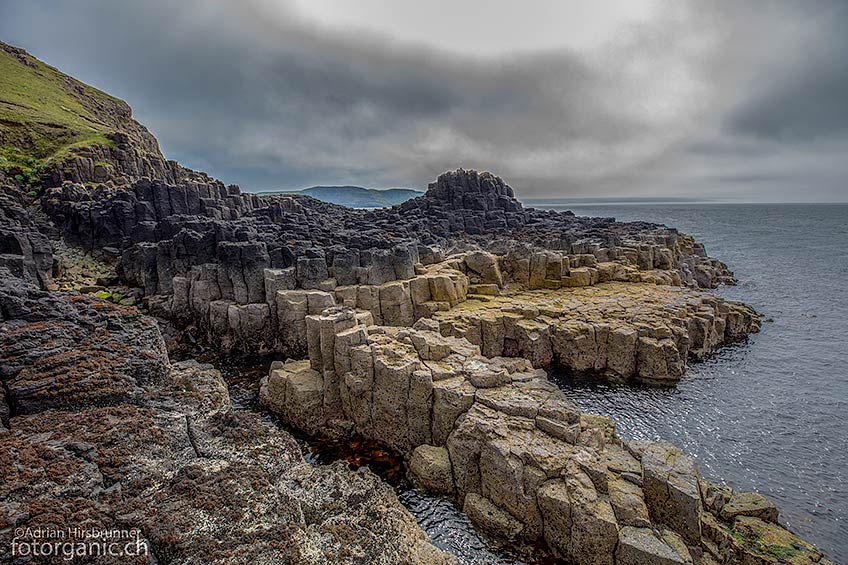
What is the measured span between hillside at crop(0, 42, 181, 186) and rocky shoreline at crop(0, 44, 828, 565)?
2635cm

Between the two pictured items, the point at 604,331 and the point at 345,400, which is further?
the point at 604,331

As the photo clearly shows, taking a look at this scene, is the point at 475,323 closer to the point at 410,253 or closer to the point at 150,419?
the point at 410,253

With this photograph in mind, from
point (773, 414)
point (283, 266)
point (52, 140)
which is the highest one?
point (52, 140)

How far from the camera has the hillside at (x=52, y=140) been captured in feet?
179

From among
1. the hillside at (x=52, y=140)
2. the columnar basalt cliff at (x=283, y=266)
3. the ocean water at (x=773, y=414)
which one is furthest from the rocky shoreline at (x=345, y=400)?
the hillside at (x=52, y=140)

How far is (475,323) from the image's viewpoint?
2536cm

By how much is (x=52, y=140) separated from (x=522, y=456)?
86.4 metres

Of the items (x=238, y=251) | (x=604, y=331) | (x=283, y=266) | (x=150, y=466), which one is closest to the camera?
(x=150, y=466)

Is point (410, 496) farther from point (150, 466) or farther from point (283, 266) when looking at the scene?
point (283, 266)

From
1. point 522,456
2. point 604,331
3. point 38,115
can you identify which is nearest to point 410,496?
point 522,456

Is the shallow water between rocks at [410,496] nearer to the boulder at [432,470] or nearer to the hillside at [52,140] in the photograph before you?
the boulder at [432,470]

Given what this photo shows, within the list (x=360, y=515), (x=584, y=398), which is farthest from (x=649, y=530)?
(x=584, y=398)

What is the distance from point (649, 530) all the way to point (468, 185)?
84527 mm

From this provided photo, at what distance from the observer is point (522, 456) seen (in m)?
11.9
